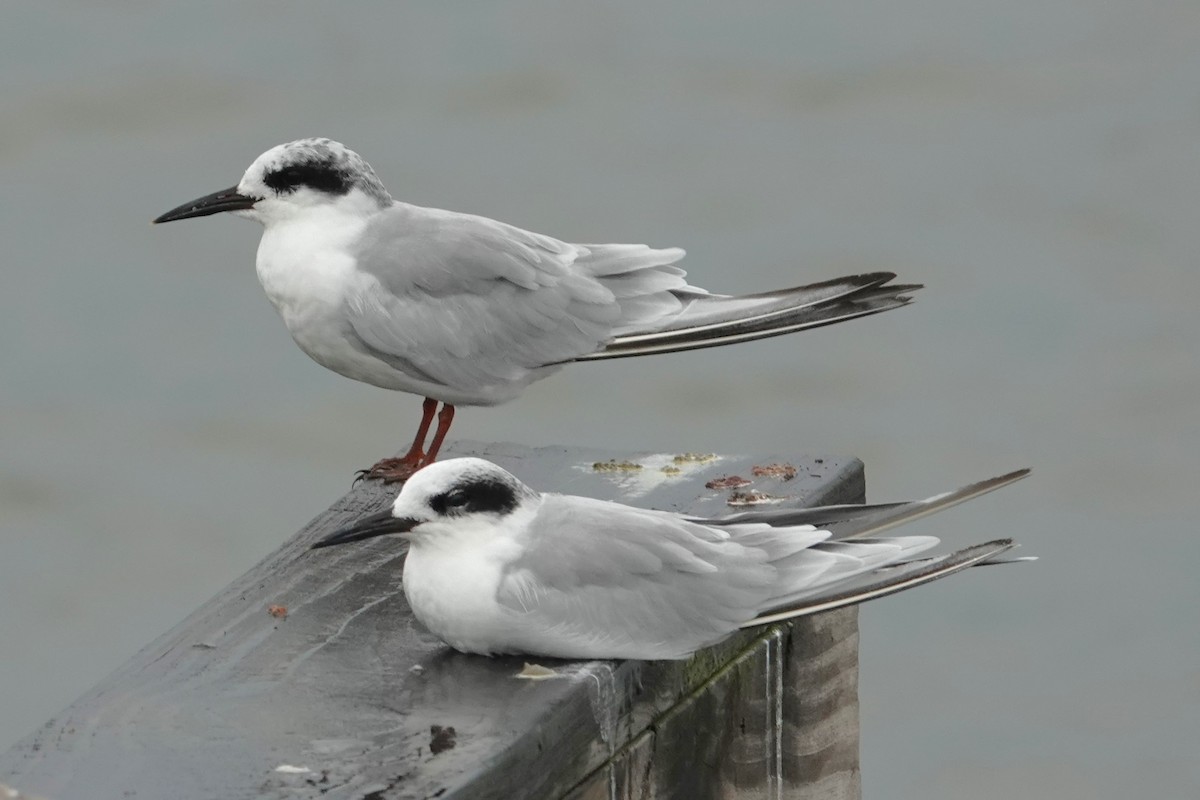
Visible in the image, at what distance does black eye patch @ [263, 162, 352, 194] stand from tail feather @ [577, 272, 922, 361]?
0.82 m

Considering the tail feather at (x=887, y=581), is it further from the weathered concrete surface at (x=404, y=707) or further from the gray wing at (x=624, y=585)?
the weathered concrete surface at (x=404, y=707)

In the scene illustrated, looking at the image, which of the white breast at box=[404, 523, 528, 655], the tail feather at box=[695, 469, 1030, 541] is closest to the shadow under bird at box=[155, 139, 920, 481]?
the tail feather at box=[695, 469, 1030, 541]

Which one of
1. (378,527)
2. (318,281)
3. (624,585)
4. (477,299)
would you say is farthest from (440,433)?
(624,585)

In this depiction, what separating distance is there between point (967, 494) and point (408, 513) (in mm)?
1280

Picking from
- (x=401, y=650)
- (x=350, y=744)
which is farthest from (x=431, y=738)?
(x=401, y=650)

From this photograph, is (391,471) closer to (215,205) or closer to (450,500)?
(215,205)

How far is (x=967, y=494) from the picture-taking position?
485 centimetres

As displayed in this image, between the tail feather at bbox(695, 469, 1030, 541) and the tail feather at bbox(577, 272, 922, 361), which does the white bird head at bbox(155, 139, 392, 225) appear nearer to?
the tail feather at bbox(577, 272, 922, 361)

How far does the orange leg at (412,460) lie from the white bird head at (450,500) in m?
1.17

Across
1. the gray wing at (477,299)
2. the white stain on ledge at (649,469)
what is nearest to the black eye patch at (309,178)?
the gray wing at (477,299)

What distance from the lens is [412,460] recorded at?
5945 mm

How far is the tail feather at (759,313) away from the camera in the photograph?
5.54 m

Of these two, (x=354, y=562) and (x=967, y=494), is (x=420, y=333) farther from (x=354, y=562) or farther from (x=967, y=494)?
(x=967, y=494)

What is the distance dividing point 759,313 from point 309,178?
1.27 m
